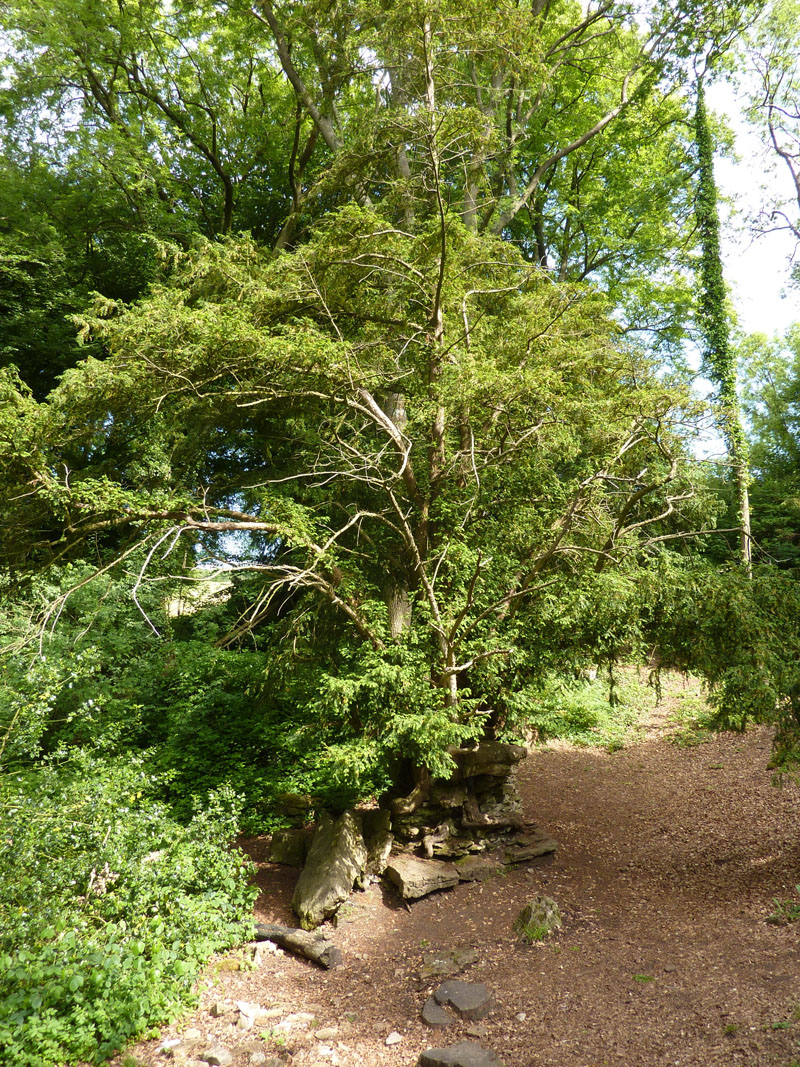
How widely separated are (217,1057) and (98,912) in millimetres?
1446

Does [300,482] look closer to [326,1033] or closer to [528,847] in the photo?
[528,847]

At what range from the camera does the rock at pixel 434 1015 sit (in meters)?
4.59

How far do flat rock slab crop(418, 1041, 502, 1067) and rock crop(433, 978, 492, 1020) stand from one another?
55 cm

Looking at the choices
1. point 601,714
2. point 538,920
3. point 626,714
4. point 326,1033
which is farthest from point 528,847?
point 626,714

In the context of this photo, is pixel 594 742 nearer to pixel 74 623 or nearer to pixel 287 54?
pixel 74 623

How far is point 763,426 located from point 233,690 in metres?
16.3

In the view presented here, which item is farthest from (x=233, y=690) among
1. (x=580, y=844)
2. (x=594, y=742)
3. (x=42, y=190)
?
(x=42, y=190)

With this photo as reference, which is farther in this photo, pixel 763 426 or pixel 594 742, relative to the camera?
pixel 763 426

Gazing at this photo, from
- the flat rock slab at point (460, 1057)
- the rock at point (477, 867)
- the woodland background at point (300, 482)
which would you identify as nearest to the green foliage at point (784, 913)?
the woodland background at point (300, 482)

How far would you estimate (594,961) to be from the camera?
5184mm

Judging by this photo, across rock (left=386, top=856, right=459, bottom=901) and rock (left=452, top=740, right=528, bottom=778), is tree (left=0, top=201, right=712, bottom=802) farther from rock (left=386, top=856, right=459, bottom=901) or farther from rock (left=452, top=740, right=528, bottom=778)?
rock (left=386, top=856, right=459, bottom=901)

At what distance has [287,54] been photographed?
34.1ft

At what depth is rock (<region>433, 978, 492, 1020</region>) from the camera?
15.3ft

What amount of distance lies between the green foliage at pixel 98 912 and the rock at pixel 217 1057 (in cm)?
46
